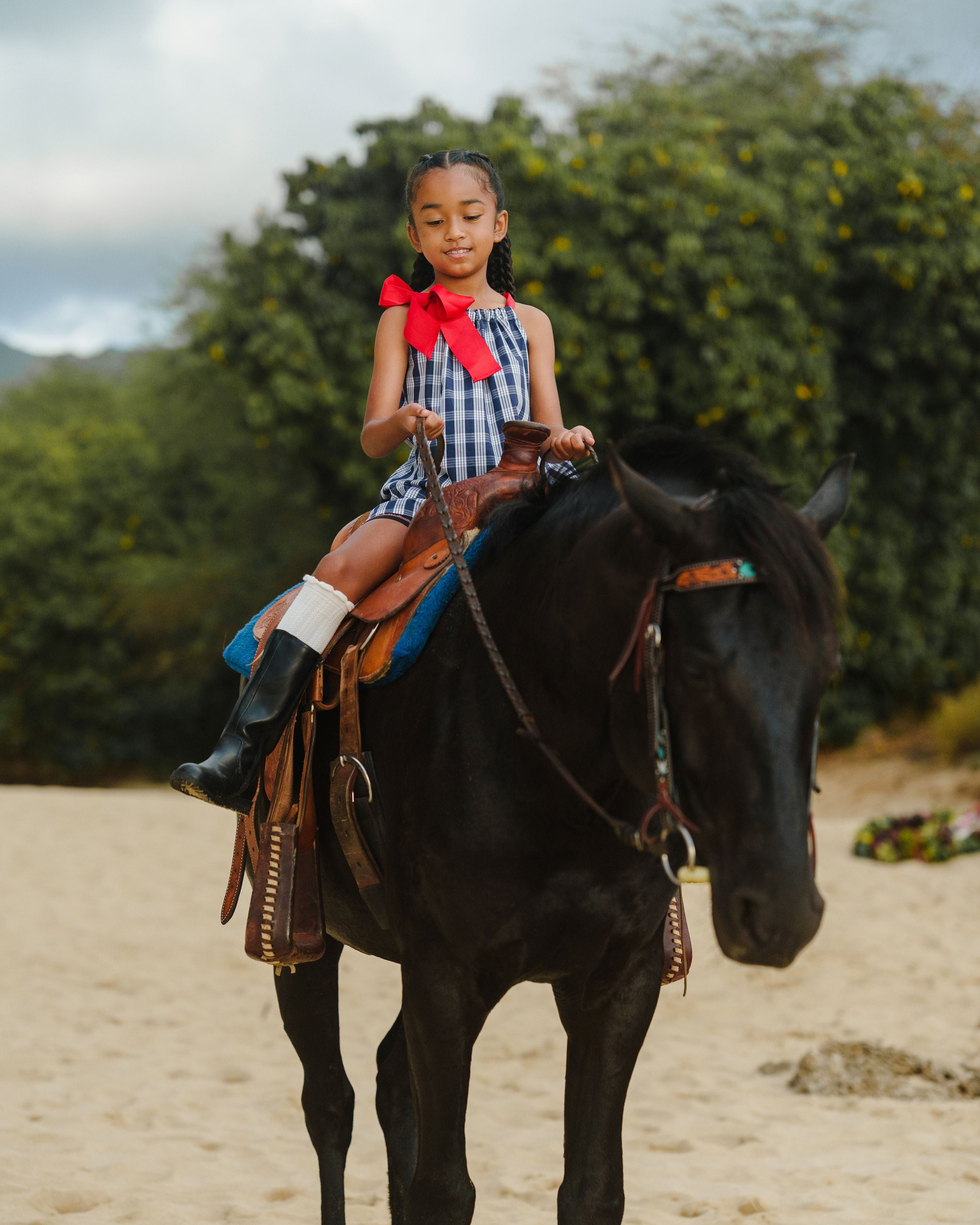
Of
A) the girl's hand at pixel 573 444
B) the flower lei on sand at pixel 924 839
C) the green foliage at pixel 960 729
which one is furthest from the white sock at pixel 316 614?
the green foliage at pixel 960 729

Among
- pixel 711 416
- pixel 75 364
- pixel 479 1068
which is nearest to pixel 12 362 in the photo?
pixel 75 364

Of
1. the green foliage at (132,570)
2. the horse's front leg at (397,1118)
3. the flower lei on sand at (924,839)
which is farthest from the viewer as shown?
the green foliage at (132,570)

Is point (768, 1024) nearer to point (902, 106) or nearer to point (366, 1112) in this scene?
point (366, 1112)

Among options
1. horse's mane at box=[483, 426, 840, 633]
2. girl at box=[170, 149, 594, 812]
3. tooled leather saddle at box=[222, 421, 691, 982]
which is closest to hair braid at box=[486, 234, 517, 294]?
girl at box=[170, 149, 594, 812]

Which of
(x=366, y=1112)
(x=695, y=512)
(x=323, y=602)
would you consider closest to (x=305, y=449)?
(x=366, y=1112)

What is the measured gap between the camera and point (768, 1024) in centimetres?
598

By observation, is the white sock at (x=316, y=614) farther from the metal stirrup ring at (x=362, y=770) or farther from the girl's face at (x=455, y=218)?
the girl's face at (x=455, y=218)

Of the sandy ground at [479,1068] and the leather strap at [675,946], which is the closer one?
the leather strap at [675,946]

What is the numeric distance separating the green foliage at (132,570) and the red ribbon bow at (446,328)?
1231cm

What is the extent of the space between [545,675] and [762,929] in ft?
2.12

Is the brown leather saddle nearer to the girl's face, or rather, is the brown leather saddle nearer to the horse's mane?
the horse's mane

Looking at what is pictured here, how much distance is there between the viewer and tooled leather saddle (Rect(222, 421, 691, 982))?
2.39 meters

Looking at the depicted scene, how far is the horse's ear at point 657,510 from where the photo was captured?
1.60 metres

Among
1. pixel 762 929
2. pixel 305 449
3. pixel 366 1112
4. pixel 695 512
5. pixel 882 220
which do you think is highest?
pixel 882 220
